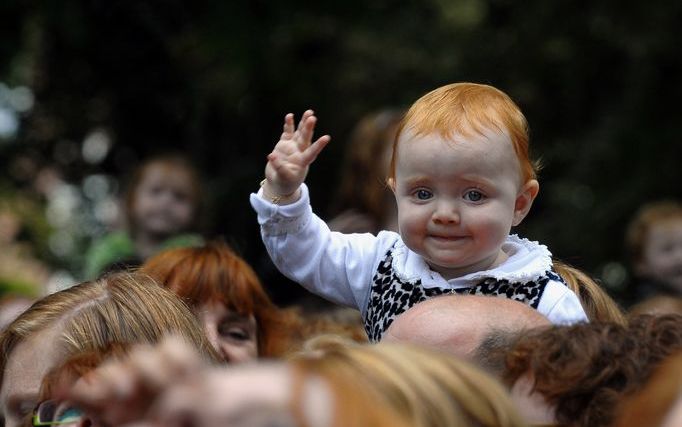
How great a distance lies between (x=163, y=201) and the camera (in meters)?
6.42

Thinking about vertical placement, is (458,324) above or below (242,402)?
below

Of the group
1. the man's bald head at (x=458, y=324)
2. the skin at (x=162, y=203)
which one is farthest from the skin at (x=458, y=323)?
the skin at (x=162, y=203)

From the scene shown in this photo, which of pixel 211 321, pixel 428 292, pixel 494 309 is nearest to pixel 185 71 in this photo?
pixel 211 321

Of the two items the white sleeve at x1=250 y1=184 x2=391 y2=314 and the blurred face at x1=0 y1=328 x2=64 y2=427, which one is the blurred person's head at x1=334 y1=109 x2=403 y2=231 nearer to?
the white sleeve at x1=250 y1=184 x2=391 y2=314

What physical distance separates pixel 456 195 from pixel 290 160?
0.45 meters

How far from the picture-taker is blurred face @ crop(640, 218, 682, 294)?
6.64 meters

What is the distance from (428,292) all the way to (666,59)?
208 inches

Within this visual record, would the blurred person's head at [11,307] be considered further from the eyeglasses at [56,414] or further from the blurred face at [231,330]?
the eyeglasses at [56,414]

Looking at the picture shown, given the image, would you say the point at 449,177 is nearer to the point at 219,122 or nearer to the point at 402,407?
the point at 402,407

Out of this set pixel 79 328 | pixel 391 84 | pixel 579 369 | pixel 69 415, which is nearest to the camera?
pixel 579 369

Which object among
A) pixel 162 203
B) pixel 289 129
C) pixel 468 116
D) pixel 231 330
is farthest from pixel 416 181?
pixel 162 203

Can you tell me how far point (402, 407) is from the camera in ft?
5.44

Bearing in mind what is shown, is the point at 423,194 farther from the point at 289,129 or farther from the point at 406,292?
the point at 289,129

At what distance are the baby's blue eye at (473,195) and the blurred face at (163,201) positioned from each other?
139 inches
